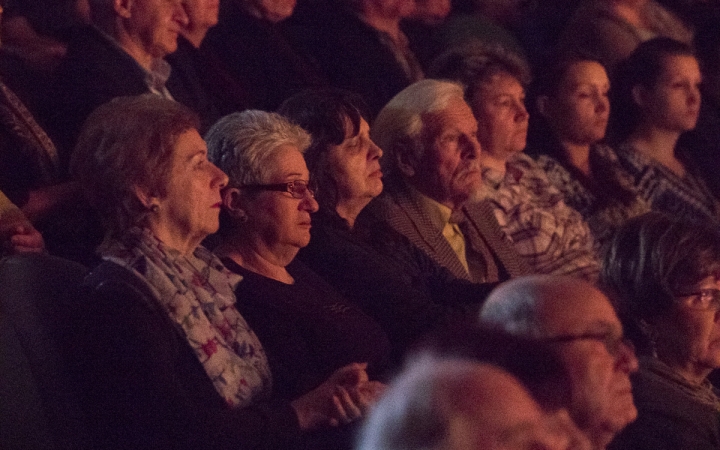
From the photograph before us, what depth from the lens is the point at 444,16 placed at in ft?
13.7

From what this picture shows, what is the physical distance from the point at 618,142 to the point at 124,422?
250 centimetres

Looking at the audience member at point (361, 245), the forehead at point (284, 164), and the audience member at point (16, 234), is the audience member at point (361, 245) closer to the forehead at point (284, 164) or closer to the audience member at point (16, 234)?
the forehead at point (284, 164)

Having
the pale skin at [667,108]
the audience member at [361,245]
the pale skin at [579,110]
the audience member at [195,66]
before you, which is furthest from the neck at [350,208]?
the pale skin at [667,108]

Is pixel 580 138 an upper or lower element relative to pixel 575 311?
lower

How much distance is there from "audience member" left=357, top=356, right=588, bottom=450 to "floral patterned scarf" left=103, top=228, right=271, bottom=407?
903 millimetres

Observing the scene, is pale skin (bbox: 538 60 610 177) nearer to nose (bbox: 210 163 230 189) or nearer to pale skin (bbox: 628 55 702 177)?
pale skin (bbox: 628 55 702 177)

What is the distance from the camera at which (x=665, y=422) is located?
6.77 ft

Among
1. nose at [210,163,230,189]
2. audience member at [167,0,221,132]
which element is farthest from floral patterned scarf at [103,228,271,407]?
audience member at [167,0,221,132]

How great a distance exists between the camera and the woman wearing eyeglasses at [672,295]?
2.20 meters

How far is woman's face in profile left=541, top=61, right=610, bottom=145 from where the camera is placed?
363cm

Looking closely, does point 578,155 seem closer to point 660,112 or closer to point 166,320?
point 660,112

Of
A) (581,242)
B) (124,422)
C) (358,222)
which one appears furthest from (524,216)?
(124,422)

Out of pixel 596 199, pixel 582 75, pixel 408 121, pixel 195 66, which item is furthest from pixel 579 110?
pixel 195 66

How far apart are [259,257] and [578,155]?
1.61 m
